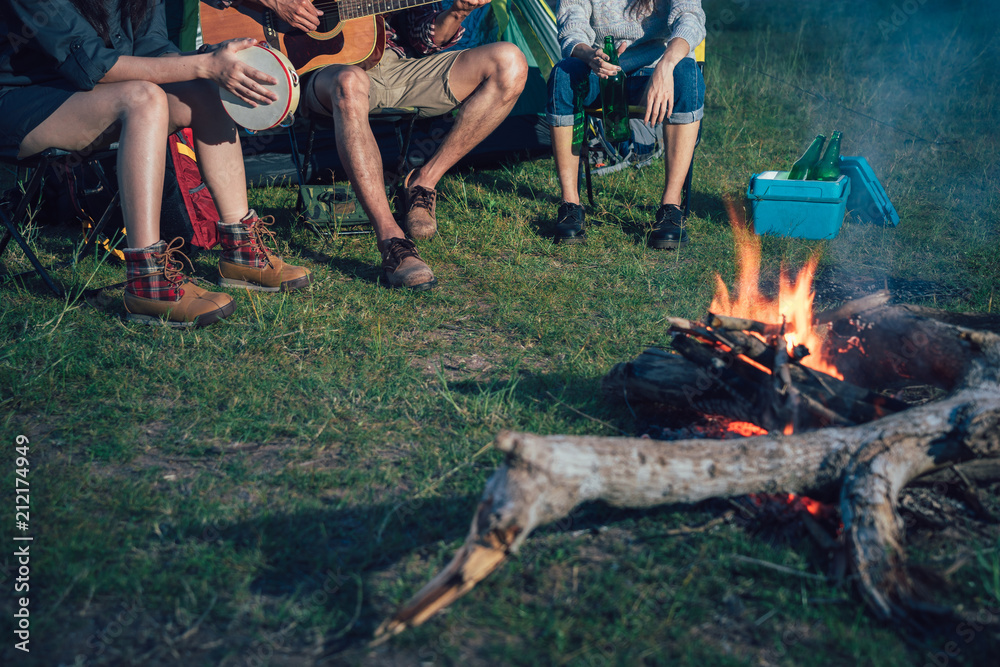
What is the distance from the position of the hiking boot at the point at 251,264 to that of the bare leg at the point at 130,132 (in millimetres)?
452

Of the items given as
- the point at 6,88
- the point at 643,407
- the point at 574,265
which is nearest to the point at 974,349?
the point at 643,407

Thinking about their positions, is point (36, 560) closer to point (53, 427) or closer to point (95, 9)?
point (53, 427)

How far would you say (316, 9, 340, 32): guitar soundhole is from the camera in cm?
402

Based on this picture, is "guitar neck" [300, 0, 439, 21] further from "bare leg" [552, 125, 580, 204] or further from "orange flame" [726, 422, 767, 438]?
"orange flame" [726, 422, 767, 438]

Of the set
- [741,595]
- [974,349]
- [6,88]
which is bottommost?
[741,595]

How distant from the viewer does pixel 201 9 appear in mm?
3947

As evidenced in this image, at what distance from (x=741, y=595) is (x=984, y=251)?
3.16 metres

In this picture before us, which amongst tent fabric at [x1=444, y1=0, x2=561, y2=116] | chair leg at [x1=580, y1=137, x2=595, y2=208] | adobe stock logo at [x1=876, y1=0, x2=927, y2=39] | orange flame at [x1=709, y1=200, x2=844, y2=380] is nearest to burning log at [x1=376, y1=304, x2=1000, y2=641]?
orange flame at [x1=709, y1=200, x2=844, y2=380]

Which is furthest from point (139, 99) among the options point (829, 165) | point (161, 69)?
point (829, 165)

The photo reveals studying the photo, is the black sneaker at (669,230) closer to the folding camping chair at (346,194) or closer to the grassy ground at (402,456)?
the grassy ground at (402,456)

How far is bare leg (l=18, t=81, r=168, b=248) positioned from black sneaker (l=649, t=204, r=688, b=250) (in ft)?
8.53

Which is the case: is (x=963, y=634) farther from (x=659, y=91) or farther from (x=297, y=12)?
(x=297, y=12)

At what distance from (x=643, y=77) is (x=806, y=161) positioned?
111 cm

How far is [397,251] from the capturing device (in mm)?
3668
